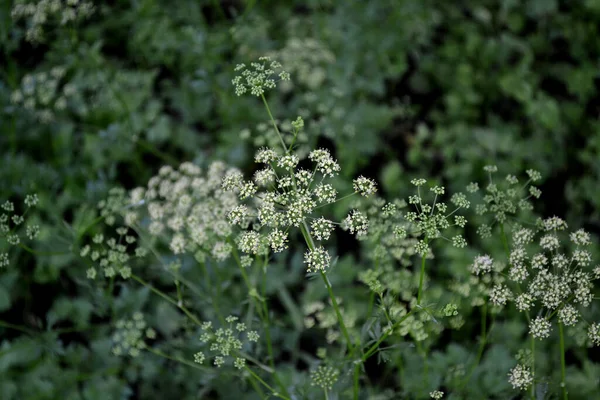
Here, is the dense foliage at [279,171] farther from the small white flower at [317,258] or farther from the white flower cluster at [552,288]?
the small white flower at [317,258]

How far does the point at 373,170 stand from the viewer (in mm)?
5434

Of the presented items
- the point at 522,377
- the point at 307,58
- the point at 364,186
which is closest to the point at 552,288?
the point at 522,377

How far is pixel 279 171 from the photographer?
4.12 m

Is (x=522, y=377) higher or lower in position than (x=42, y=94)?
higher

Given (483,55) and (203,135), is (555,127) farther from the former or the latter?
(203,135)

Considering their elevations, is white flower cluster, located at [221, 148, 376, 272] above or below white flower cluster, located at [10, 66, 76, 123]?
above

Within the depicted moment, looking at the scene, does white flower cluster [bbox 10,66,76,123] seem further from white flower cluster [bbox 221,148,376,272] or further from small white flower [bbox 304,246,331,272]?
small white flower [bbox 304,246,331,272]

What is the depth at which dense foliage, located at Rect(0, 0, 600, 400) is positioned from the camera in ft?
11.7

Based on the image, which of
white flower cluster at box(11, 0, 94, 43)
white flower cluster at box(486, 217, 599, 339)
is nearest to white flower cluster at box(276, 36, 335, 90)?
white flower cluster at box(11, 0, 94, 43)

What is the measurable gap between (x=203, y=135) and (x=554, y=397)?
12.2 ft

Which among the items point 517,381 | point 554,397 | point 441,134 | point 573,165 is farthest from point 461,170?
point 517,381

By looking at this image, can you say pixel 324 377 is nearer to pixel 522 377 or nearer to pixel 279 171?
pixel 522 377

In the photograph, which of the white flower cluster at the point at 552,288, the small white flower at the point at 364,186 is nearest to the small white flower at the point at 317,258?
the small white flower at the point at 364,186


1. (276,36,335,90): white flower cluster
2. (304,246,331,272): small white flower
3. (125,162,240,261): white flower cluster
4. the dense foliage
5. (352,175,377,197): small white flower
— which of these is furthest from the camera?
(276,36,335,90): white flower cluster
